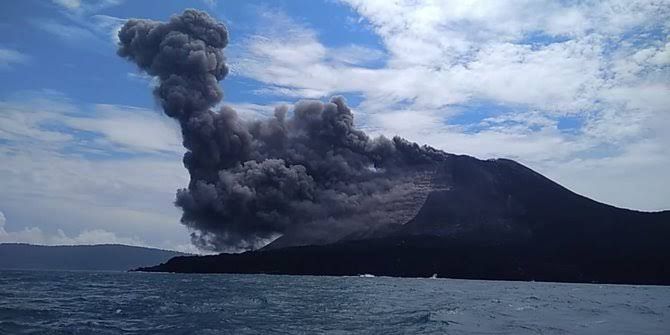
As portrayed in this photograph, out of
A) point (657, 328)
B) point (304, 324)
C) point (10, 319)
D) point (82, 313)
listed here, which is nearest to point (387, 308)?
point (304, 324)

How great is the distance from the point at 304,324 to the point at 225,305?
1691 centimetres

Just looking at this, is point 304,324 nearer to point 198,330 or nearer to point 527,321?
point 198,330

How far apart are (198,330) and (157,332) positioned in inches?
A: 104

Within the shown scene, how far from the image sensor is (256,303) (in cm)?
6450

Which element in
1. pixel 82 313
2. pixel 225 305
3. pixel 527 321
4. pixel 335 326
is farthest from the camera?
pixel 225 305

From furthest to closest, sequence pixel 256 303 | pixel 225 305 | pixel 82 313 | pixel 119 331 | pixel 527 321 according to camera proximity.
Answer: pixel 256 303
pixel 225 305
pixel 527 321
pixel 82 313
pixel 119 331

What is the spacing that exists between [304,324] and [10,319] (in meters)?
18.6

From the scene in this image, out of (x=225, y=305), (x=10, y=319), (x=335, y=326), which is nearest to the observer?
(x=10, y=319)

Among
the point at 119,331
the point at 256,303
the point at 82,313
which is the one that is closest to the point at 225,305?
the point at 256,303

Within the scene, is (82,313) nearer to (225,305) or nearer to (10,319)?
(10,319)

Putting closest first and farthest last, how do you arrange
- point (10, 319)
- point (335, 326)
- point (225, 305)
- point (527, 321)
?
point (10, 319), point (335, 326), point (527, 321), point (225, 305)

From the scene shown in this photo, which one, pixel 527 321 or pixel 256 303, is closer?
pixel 527 321

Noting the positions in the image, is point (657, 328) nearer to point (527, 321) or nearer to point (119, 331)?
point (527, 321)

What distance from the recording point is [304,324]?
45.2 meters
